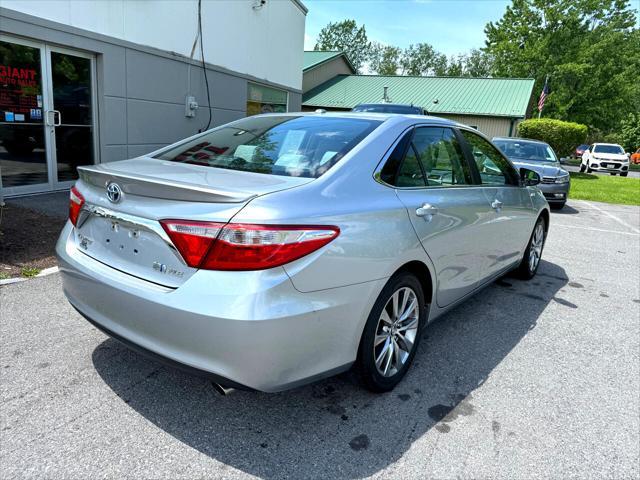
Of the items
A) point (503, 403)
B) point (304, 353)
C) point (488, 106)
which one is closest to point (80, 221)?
point (304, 353)

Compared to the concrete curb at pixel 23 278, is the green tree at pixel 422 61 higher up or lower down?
higher up

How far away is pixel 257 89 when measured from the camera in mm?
12688

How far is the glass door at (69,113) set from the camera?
749 centimetres

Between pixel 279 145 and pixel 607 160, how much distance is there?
97.6ft

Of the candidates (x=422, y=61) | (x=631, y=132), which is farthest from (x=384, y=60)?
(x=631, y=132)

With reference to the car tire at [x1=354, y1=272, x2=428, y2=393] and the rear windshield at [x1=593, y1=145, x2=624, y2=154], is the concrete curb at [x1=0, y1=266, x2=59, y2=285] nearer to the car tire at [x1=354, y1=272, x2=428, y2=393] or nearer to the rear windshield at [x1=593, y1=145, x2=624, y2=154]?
the car tire at [x1=354, y1=272, x2=428, y2=393]

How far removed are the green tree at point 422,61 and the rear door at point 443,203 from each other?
92710 millimetres

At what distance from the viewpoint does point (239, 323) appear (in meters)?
2.00

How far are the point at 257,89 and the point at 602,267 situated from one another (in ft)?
30.7

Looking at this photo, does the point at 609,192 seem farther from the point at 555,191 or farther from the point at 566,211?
the point at 555,191

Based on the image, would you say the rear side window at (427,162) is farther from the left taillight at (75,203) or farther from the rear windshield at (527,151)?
the rear windshield at (527,151)

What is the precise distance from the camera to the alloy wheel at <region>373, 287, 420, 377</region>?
9.05ft

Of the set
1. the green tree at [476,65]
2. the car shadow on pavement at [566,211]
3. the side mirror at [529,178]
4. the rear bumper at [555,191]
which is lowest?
the car shadow on pavement at [566,211]

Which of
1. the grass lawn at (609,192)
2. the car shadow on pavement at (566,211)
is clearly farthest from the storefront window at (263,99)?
the grass lawn at (609,192)
